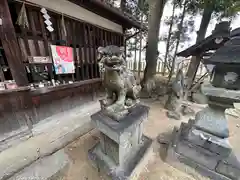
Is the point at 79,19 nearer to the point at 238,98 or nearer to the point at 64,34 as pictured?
the point at 64,34

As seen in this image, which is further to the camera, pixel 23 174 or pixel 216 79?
pixel 23 174

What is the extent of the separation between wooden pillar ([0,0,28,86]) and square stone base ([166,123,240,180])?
3505 millimetres

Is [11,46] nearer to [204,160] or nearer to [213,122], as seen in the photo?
[213,122]

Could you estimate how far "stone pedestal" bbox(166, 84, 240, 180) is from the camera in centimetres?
165

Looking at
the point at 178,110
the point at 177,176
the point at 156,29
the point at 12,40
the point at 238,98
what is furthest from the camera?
the point at 156,29

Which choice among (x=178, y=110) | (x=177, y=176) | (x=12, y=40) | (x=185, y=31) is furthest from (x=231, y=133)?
(x=185, y=31)

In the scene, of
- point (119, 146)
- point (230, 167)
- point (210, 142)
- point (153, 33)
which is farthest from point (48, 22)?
point (153, 33)

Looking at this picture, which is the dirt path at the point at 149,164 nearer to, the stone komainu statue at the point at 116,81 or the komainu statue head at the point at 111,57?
the stone komainu statue at the point at 116,81

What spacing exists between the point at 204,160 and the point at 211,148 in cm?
27

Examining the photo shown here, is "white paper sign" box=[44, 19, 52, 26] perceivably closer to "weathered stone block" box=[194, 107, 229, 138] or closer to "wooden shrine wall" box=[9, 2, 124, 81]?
"wooden shrine wall" box=[9, 2, 124, 81]

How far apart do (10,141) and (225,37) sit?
19.8 feet

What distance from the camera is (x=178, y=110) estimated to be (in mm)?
3830

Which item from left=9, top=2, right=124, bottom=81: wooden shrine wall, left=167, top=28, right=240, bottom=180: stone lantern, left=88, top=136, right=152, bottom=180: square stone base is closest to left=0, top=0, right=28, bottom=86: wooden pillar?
left=9, top=2, right=124, bottom=81: wooden shrine wall

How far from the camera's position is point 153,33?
18.5 ft
